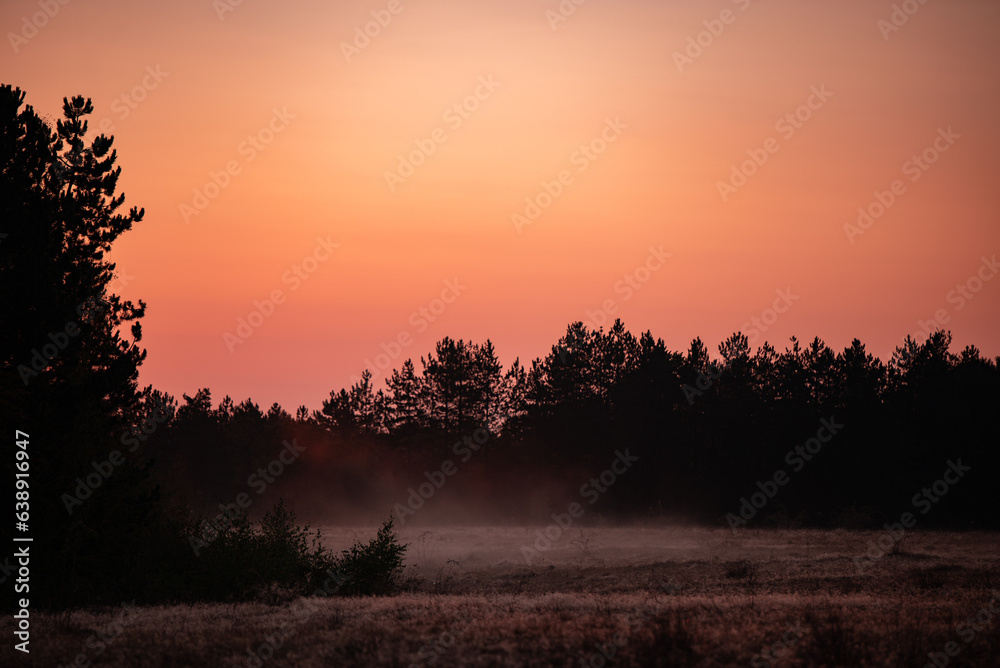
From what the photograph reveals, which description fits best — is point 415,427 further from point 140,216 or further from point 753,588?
point 753,588

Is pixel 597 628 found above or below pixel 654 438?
below

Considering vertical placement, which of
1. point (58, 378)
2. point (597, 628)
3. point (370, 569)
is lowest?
point (597, 628)

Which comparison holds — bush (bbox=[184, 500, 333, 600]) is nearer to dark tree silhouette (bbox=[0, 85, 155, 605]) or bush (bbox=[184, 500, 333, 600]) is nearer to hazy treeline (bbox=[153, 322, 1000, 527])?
dark tree silhouette (bbox=[0, 85, 155, 605])

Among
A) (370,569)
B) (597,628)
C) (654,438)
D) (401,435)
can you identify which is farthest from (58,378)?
(401,435)

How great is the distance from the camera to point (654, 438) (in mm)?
71625

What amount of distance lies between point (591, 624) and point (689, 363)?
63631 mm

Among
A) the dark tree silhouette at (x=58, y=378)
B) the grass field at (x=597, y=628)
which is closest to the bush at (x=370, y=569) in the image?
the grass field at (x=597, y=628)

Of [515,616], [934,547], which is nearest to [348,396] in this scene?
[934,547]

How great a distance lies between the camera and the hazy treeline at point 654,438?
64.9m

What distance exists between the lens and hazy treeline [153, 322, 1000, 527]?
6488 cm

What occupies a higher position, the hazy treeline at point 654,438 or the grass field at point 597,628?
the hazy treeline at point 654,438

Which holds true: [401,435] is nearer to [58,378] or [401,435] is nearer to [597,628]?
[58,378]

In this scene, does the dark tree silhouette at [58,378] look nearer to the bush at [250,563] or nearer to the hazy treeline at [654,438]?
the bush at [250,563]

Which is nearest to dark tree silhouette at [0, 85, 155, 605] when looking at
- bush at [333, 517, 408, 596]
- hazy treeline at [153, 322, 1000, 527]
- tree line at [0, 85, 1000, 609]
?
tree line at [0, 85, 1000, 609]
